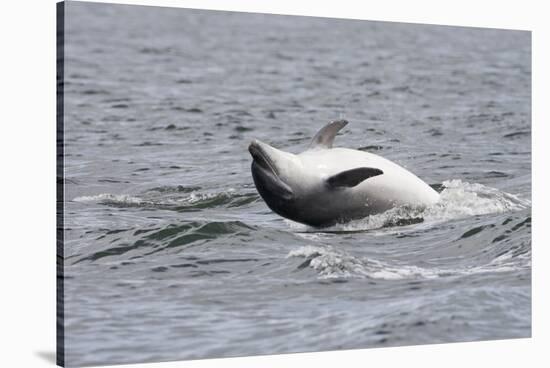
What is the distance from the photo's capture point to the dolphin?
18.2 meters

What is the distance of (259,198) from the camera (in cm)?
1917

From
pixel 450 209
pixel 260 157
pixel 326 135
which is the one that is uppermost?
pixel 326 135

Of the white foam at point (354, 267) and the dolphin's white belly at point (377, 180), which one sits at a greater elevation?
the dolphin's white belly at point (377, 180)

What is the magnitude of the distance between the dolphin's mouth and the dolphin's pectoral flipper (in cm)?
84

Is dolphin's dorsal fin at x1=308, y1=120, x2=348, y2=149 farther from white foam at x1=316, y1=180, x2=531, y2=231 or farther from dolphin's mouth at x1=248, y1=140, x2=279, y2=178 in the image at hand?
white foam at x1=316, y1=180, x2=531, y2=231

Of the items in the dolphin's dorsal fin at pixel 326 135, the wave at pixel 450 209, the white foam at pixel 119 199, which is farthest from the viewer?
the wave at pixel 450 209

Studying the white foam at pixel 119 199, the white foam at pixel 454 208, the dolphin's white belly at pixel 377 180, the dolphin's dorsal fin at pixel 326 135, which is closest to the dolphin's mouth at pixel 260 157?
the dolphin's white belly at pixel 377 180

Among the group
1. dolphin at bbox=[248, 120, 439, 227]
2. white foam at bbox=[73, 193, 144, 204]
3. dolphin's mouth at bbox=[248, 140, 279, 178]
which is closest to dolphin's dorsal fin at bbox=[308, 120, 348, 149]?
dolphin at bbox=[248, 120, 439, 227]

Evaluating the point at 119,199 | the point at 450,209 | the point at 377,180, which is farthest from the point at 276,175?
the point at 450,209

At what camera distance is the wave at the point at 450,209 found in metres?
18.9

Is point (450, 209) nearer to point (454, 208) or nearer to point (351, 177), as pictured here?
point (454, 208)

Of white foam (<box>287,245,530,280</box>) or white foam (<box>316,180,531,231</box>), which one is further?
white foam (<box>316,180,531,231</box>)

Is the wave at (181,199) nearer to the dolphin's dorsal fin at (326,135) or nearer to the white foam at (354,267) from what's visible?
the dolphin's dorsal fin at (326,135)

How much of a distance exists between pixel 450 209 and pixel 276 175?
9.24 feet
